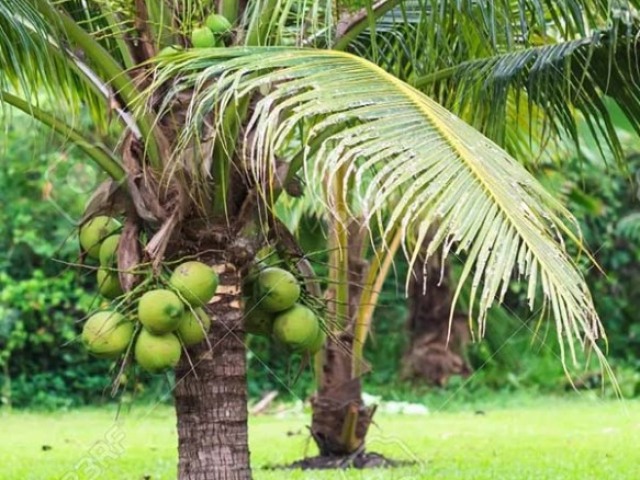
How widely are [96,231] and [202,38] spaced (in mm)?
812

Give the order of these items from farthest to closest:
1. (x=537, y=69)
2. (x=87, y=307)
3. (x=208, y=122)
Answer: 1. (x=87, y=307)
2. (x=537, y=69)
3. (x=208, y=122)

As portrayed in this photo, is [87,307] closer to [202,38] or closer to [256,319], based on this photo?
[256,319]

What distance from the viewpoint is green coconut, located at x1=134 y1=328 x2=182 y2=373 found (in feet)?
11.7

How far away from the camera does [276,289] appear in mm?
3947

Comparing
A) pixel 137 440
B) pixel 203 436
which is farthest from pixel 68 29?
pixel 137 440

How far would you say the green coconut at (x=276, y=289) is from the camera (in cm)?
394

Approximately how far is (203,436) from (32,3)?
1.49 meters

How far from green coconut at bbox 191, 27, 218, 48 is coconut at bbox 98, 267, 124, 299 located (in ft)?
2.70

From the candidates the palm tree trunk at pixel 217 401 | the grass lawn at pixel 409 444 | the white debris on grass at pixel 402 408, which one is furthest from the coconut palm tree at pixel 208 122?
the white debris on grass at pixel 402 408

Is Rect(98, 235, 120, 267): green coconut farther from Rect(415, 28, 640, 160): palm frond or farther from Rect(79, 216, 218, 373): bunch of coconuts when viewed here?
Rect(415, 28, 640, 160): palm frond

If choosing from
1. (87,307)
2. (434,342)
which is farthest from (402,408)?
(87,307)

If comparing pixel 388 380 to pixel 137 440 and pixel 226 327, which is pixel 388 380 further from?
pixel 226 327

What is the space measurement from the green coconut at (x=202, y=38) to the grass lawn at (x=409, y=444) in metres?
1.59

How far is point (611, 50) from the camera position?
4062 millimetres
